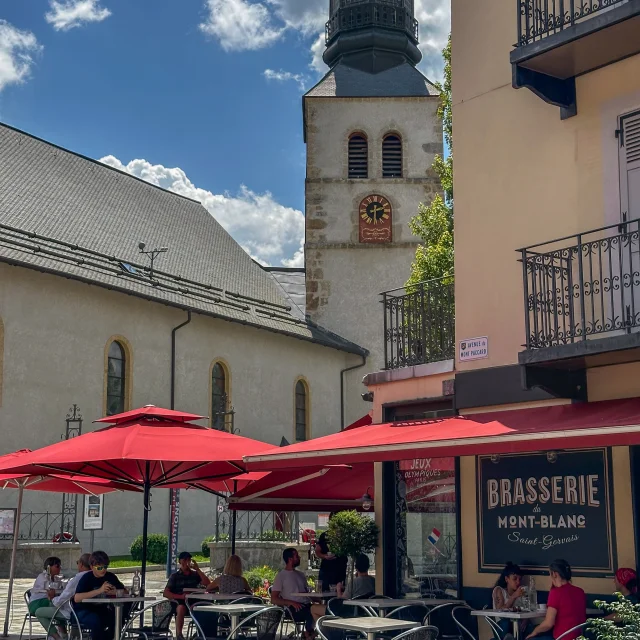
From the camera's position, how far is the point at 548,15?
11.8 metres

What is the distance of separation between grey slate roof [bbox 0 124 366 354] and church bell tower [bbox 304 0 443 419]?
1.68m

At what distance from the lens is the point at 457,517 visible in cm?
1255

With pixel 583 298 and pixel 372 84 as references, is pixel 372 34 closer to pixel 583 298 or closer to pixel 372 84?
pixel 372 84

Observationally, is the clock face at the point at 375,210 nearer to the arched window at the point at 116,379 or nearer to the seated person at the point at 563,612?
the arched window at the point at 116,379

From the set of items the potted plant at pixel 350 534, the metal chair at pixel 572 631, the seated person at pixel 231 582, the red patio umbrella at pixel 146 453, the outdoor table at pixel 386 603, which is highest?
the red patio umbrella at pixel 146 453

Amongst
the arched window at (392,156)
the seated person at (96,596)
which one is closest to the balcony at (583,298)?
the seated person at (96,596)

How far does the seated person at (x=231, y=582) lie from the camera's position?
1318 centimetres

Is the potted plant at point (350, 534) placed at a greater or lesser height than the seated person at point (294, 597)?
greater

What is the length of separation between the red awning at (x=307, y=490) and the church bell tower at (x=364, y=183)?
27611mm

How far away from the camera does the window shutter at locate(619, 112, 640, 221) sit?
11336 mm

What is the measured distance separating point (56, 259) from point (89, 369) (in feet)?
10.9

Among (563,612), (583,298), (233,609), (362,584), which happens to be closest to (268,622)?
(233,609)

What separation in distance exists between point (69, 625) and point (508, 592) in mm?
4759

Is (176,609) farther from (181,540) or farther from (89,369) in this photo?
(181,540)
